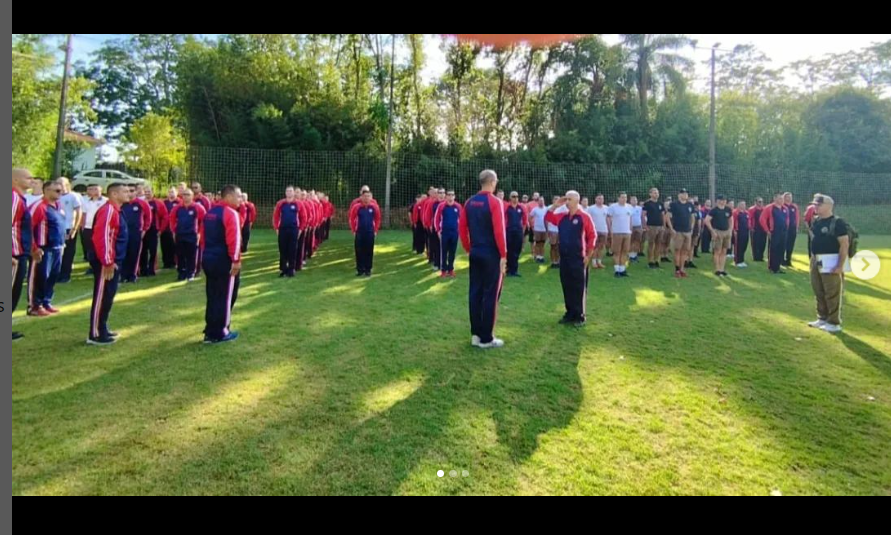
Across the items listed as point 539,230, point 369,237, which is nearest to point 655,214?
point 539,230

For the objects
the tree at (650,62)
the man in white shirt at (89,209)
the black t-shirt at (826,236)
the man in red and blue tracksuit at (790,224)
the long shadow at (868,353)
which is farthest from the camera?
the tree at (650,62)

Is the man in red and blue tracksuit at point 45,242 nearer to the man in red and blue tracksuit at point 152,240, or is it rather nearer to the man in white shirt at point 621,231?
the man in red and blue tracksuit at point 152,240

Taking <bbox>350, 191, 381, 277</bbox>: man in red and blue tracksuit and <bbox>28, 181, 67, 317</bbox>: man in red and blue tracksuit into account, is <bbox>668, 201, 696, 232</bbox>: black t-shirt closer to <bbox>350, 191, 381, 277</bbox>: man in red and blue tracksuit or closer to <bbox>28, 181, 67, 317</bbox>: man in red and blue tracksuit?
<bbox>350, 191, 381, 277</bbox>: man in red and blue tracksuit

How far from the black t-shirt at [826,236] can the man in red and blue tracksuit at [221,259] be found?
693 cm

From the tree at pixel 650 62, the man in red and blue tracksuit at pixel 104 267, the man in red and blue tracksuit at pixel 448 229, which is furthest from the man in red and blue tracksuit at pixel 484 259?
the tree at pixel 650 62

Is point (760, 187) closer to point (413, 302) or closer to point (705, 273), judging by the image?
point (705, 273)

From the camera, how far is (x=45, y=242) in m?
6.95

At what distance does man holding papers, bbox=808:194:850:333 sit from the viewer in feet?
21.7

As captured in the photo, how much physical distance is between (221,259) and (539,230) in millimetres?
9190

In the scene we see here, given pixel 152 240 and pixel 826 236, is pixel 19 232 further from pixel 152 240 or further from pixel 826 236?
pixel 826 236

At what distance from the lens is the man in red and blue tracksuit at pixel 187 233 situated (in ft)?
31.8

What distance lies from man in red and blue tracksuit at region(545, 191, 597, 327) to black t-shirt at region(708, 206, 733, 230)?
6.05 m

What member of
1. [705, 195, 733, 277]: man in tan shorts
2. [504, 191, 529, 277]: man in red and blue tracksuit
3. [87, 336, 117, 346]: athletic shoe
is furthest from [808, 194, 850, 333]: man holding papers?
[87, 336, 117, 346]: athletic shoe

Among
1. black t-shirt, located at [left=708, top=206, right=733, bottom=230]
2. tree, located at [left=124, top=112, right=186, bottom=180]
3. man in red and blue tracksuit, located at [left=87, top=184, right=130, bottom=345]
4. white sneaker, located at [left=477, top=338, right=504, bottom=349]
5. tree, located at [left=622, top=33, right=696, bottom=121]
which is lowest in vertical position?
white sneaker, located at [left=477, top=338, right=504, bottom=349]
